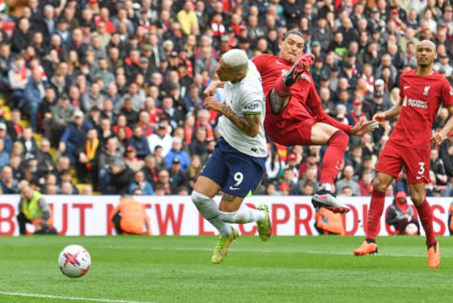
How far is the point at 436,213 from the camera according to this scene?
78.0 feet

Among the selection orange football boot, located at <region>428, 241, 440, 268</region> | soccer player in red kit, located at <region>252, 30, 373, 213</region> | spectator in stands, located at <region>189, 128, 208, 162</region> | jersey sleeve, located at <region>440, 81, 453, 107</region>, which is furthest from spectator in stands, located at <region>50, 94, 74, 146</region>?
orange football boot, located at <region>428, 241, 440, 268</region>

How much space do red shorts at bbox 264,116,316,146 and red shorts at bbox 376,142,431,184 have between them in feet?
4.58

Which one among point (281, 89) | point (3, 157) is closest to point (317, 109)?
point (281, 89)

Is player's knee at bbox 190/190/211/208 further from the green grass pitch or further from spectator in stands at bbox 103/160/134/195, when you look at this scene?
spectator in stands at bbox 103/160/134/195

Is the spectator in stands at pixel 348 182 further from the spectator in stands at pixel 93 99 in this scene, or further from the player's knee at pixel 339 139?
the player's knee at pixel 339 139

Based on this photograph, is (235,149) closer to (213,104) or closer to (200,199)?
(200,199)

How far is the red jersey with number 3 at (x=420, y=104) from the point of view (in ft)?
43.4

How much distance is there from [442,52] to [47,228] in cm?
1274

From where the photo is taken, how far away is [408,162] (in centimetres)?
1330

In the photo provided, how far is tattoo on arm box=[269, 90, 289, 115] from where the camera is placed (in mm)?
12211

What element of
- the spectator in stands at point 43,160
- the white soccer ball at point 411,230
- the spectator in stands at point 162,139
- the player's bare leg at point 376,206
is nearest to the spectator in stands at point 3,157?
the spectator in stands at point 43,160

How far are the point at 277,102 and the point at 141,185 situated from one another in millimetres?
10998

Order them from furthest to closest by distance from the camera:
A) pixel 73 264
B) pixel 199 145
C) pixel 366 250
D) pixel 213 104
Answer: pixel 199 145
pixel 366 250
pixel 213 104
pixel 73 264

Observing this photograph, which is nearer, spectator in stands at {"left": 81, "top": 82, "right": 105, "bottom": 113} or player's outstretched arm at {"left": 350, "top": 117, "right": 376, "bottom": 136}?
player's outstretched arm at {"left": 350, "top": 117, "right": 376, "bottom": 136}
